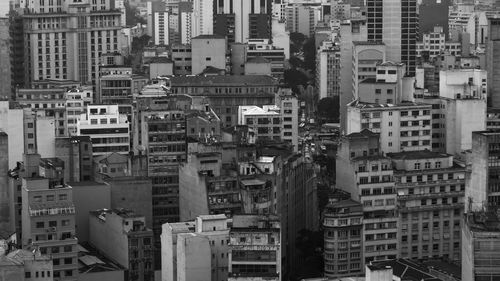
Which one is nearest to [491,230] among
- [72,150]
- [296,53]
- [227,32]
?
[72,150]

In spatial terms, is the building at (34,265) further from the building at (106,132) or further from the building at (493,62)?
the building at (493,62)

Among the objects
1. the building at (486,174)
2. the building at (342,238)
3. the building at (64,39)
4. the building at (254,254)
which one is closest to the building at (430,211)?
the building at (342,238)

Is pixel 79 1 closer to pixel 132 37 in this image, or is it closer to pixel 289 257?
pixel 289 257

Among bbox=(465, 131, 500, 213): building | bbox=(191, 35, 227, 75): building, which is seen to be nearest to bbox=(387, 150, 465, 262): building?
bbox=(465, 131, 500, 213): building

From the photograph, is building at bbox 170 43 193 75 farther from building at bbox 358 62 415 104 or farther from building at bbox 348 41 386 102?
building at bbox 358 62 415 104

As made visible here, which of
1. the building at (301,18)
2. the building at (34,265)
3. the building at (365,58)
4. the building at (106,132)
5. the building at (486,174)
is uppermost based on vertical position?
the building at (301,18)

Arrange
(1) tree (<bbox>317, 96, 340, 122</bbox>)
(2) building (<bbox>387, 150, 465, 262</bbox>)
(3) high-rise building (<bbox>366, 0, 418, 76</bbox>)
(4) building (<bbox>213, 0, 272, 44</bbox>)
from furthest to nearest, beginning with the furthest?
(4) building (<bbox>213, 0, 272, 44</bbox>) < (1) tree (<bbox>317, 96, 340, 122</bbox>) < (3) high-rise building (<bbox>366, 0, 418, 76</bbox>) < (2) building (<bbox>387, 150, 465, 262</bbox>)

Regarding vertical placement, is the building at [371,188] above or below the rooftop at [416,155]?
below
